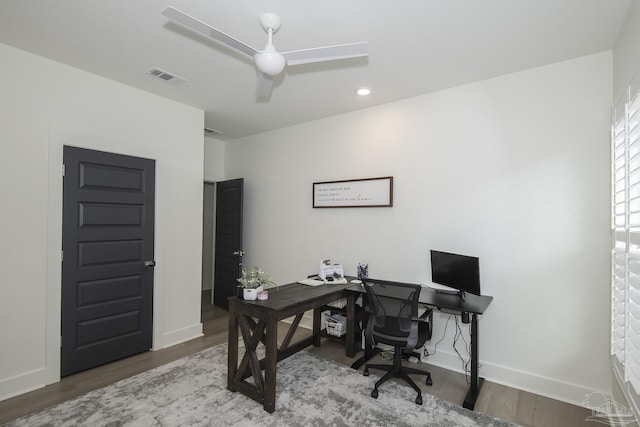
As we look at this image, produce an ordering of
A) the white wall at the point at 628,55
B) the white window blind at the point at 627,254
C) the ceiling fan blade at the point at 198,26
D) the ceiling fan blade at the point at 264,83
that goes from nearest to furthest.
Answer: the ceiling fan blade at the point at 198,26, the white window blind at the point at 627,254, the white wall at the point at 628,55, the ceiling fan blade at the point at 264,83

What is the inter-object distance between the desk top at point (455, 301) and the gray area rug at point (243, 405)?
0.75m

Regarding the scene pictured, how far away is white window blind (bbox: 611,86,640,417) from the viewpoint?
168 centimetres

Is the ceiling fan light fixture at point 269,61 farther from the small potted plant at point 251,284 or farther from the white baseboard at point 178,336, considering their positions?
the white baseboard at point 178,336

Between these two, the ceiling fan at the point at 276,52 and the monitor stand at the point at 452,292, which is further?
the monitor stand at the point at 452,292

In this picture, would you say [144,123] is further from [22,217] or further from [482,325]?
[482,325]

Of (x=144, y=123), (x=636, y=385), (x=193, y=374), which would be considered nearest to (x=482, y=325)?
(x=636, y=385)

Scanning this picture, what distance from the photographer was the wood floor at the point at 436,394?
7.75 ft

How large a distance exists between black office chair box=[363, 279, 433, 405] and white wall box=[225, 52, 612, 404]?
0.68 meters

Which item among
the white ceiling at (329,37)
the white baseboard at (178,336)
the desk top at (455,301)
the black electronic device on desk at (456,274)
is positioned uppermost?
the white ceiling at (329,37)

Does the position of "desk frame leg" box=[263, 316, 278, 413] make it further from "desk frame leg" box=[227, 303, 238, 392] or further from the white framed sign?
the white framed sign

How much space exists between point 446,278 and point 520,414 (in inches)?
43.8

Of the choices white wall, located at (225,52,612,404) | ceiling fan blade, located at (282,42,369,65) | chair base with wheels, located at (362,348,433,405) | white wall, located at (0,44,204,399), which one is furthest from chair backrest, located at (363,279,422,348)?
white wall, located at (0,44,204,399)

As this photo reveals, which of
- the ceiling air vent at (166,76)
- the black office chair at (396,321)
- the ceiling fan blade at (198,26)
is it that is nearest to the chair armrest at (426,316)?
the black office chair at (396,321)

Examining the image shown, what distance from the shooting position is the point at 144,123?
340 centimetres
